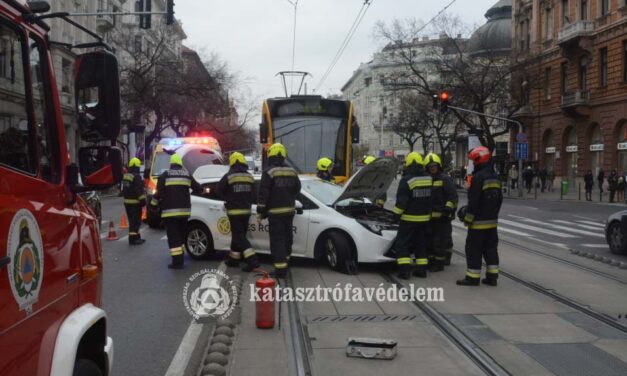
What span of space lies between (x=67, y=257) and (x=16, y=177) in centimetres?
57

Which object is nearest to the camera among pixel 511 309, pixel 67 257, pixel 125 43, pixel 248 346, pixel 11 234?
pixel 11 234

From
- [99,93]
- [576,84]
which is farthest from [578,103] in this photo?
[99,93]

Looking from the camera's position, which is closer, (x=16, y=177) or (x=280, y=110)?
(x=16, y=177)

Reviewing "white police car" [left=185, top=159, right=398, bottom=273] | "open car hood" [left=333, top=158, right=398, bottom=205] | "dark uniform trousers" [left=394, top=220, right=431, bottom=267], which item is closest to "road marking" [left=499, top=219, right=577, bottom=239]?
"open car hood" [left=333, top=158, right=398, bottom=205]

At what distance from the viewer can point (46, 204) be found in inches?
109

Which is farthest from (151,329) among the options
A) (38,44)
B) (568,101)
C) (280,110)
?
(568,101)

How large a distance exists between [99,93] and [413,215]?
604 centimetres

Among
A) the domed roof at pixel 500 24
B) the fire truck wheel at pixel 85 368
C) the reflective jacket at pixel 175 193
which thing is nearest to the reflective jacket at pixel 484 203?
the reflective jacket at pixel 175 193

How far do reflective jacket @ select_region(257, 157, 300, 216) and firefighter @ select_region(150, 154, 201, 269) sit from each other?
1560mm

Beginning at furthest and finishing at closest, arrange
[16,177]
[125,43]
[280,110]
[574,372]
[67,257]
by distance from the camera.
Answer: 1. [125,43]
2. [280,110]
3. [574,372]
4. [67,257]
5. [16,177]

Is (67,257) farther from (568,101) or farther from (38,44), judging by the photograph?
(568,101)

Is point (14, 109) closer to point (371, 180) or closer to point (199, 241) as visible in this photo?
point (371, 180)

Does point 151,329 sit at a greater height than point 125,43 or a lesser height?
lesser

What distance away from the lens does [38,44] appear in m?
2.98
